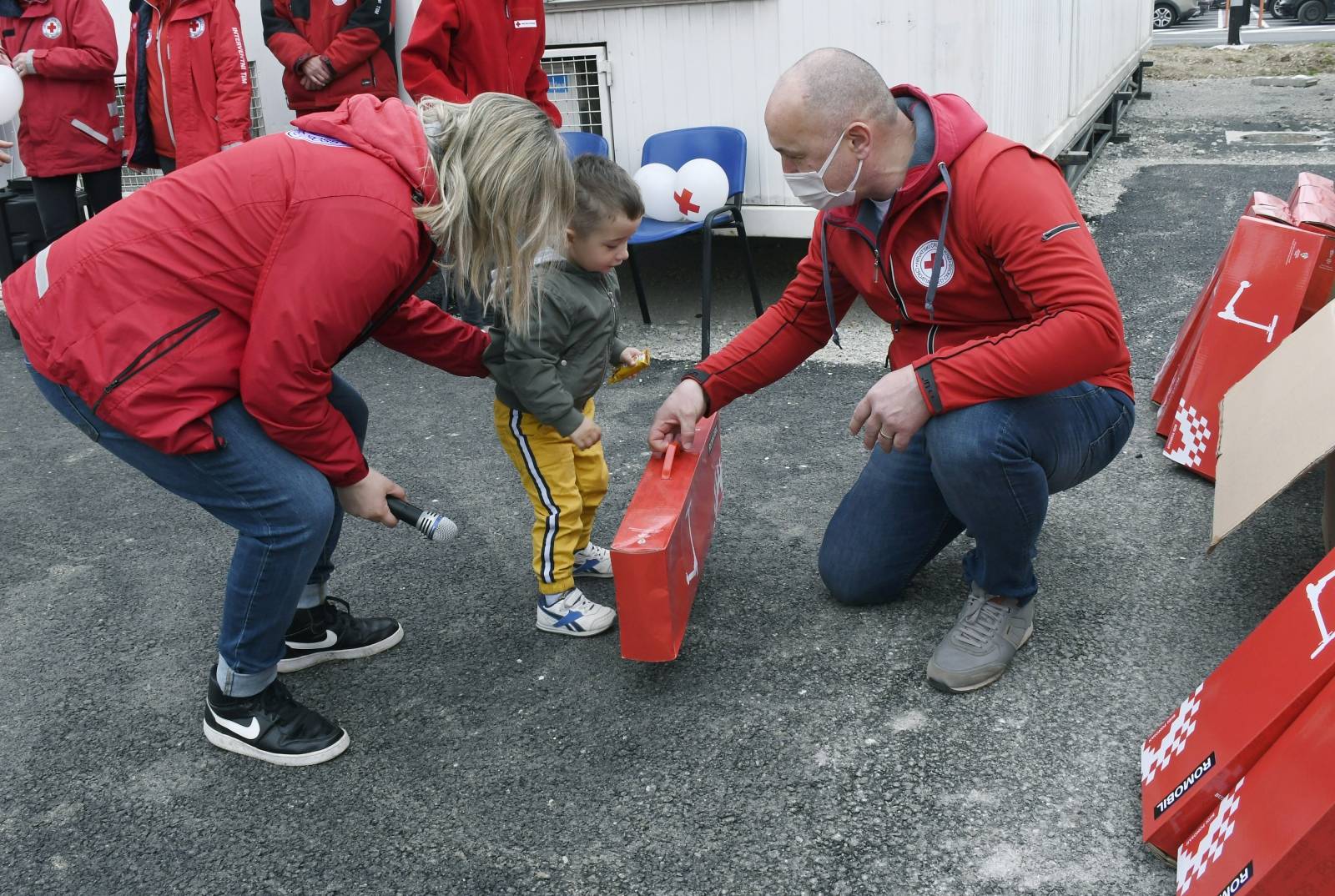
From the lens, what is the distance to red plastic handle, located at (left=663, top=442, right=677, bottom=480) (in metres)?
2.80

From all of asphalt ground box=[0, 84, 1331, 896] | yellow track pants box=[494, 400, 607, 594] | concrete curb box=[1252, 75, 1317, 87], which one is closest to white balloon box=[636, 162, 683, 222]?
asphalt ground box=[0, 84, 1331, 896]

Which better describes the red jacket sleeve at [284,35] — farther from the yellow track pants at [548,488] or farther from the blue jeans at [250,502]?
the blue jeans at [250,502]

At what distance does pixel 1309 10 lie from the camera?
2309cm

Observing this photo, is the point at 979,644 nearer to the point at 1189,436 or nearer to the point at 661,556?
the point at 661,556

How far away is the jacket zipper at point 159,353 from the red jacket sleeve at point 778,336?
1.22 meters

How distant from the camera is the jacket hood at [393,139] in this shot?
2.17 meters

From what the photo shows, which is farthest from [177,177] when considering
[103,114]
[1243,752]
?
[103,114]

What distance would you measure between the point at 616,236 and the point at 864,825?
1.46 m

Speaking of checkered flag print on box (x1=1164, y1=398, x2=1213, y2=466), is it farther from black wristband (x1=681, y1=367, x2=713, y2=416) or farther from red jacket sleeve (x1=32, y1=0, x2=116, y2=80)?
red jacket sleeve (x1=32, y1=0, x2=116, y2=80)

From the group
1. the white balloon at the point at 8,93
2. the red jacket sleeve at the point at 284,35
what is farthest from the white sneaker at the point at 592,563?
the white balloon at the point at 8,93

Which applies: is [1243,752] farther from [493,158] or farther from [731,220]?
[731,220]

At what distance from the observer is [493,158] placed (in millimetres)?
2148

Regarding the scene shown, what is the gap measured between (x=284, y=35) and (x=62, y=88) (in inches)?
46.8

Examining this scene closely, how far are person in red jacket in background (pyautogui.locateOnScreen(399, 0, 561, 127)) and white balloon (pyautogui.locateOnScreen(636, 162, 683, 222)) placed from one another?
0.52 meters
